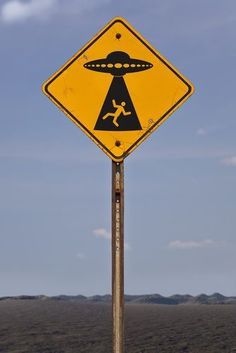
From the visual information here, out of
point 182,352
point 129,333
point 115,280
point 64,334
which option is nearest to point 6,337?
point 64,334

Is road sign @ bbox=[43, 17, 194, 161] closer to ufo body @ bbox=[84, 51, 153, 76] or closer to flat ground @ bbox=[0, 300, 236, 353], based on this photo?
ufo body @ bbox=[84, 51, 153, 76]

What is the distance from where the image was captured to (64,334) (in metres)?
37.8

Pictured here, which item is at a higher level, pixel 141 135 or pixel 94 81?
pixel 94 81

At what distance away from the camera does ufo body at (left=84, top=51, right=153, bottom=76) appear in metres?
6.46

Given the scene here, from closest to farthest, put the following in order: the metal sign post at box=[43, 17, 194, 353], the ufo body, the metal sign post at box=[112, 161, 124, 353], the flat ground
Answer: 1. the metal sign post at box=[112, 161, 124, 353]
2. the metal sign post at box=[43, 17, 194, 353]
3. the ufo body
4. the flat ground

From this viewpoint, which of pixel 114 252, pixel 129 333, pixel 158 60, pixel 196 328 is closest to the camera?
pixel 114 252

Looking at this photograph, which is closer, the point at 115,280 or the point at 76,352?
the point at 115,280

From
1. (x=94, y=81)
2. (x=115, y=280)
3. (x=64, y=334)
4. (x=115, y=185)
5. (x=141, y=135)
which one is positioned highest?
(x=64, y=334)

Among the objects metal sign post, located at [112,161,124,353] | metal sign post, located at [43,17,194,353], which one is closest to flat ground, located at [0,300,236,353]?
metal sign post, located at [112,161,124,353]

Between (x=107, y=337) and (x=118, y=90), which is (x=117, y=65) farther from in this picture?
(x=107, y=337)

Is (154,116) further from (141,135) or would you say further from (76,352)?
(76,352)

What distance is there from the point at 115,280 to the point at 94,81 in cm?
186

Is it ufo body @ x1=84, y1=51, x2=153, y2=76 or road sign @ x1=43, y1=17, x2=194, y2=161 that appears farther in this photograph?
ufo body @ x1=84, y1=51, x2=153, y2=76

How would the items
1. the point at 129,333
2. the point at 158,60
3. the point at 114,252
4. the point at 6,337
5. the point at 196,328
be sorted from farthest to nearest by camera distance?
the point at 196,328
the point at 129,333
the point at 6,337
the point at 158,60
the point at 114,252
